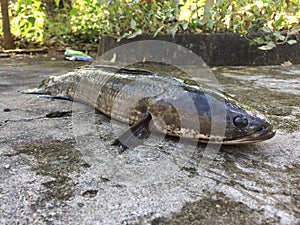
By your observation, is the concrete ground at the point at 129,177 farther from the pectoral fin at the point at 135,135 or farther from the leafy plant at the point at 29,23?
the leafy plant at the point at 29,23

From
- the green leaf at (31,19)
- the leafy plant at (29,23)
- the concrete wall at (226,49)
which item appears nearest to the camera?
the concrete wall at (226,49)

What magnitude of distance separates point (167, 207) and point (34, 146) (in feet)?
2.75

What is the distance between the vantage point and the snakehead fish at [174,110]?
159cm

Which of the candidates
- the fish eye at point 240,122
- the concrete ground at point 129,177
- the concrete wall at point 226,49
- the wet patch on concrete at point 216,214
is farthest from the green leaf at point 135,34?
the wet patch on concrete at point 216,214

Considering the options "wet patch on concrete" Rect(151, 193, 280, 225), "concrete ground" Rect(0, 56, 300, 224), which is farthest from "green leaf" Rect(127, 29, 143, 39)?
"wet patch on concrete" Rect(151, 193, 280, 225)

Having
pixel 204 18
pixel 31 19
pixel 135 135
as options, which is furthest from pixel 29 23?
pixel 135 135

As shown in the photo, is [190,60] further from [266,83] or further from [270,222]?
[270,222]

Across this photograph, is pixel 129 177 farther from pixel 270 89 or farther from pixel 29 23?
pixel 29 23

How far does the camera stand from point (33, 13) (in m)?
6.76

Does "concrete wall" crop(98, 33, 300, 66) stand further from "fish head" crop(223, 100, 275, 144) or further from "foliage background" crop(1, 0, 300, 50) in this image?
"fish head" crop(223, 100, 275, 144)

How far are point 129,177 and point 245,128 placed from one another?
63cm

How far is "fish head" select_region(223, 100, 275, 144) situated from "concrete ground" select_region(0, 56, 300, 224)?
0.08 meters

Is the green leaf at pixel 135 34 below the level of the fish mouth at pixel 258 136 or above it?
above

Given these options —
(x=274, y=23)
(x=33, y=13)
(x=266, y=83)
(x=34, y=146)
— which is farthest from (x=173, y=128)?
(x=33, y=13)
